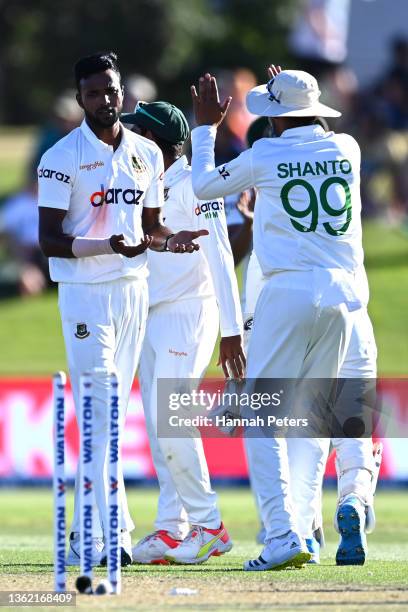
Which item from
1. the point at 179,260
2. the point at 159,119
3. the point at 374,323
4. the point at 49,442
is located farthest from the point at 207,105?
the point at 374,323

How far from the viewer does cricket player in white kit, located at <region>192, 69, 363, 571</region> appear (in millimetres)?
7465

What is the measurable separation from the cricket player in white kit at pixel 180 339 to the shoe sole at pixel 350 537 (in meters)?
0.87

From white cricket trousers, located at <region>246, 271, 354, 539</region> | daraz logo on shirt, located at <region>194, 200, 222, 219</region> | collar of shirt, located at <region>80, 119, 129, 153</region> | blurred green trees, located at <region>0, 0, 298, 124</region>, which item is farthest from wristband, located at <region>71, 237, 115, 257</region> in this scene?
blurred green trees, located at <region>0, 0, 298, 124</region>

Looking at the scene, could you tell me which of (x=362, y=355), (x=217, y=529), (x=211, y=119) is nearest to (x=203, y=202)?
(x=211, y=119)

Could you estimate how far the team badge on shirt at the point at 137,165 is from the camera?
793cm

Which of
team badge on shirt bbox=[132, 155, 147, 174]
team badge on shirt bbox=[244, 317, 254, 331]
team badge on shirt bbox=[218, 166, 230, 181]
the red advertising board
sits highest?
team badge on shirt bbox=[132, 155, 147, 174]

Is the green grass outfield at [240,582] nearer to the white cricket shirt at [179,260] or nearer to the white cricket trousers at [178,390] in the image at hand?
the white cricket trousers at [178,390]

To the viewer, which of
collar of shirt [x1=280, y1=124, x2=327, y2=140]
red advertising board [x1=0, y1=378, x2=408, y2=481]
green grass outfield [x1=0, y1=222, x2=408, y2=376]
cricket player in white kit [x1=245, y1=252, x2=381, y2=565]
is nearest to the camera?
collar of shirt [x1=280, y1=124, x2=327, y2=140]

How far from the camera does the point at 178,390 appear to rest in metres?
8.56

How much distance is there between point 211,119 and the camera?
25.5 ft

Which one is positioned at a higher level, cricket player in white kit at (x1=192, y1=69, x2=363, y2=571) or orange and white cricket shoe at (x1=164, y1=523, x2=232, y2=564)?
cricket player in white kit at (x1=192, y1=69, x2=363, y2=571)

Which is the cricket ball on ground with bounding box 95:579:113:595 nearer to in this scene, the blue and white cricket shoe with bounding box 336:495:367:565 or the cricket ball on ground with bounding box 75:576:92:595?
the cricket ball on ground with bounding box 75:576:92:595

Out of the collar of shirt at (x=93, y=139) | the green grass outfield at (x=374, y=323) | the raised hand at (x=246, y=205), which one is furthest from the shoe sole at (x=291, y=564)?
the green grass outfield at (x=374, y=323)

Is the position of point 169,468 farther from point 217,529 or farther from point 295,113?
point 295,113
